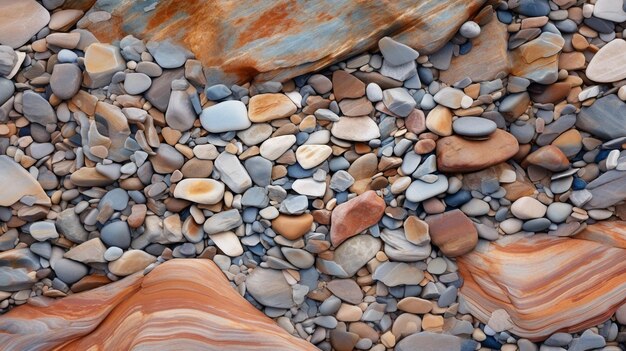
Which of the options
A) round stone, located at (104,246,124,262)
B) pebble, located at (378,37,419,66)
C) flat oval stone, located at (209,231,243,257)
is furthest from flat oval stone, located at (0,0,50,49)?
pebble, located at (378,37,419,66)

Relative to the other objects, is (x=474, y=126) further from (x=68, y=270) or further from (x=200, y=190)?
(x=68, y=270)

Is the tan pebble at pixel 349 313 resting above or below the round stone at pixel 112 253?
below

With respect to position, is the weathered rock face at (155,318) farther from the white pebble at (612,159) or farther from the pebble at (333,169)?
the white pebble at (612,159)

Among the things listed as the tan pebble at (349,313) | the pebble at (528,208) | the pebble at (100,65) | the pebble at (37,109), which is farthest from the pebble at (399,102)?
the pebble at (37,109)

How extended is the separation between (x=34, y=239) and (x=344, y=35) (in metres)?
0.81

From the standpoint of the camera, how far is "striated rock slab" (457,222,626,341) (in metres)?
1.39

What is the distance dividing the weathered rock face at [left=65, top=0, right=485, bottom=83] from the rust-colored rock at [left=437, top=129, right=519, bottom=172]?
22 cm

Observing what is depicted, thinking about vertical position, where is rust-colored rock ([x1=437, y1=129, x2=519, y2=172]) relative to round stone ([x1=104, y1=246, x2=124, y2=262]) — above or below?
above

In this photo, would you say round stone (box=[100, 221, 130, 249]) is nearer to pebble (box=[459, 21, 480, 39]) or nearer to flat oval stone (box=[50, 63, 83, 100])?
flat oval stone (box=[50, 63, 83, 100])

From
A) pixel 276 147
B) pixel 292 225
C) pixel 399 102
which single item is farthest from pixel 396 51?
pixel 292 225

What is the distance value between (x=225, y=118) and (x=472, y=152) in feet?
1.79

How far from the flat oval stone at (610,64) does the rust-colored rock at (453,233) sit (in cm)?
43

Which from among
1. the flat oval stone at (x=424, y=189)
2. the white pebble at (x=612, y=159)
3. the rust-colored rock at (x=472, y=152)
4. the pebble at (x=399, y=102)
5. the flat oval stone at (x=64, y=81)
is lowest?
the white pebble at (x=612, y=159)

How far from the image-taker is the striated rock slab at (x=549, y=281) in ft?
4.58
